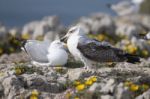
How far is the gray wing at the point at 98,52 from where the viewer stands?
15914 mm

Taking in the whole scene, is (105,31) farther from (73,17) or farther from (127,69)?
(73,17)

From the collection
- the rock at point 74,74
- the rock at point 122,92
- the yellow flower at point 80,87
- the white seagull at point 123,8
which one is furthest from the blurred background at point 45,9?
the rock at point 122,92

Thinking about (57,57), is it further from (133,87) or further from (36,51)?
(133,87)

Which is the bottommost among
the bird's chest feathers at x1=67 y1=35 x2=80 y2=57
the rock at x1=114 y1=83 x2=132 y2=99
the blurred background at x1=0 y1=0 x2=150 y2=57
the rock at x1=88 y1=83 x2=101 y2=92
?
the rock at x1=114 y1=83 x2=132 y2=99

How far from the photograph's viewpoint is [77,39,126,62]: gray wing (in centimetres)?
1591

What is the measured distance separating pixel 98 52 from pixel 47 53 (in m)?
1.86

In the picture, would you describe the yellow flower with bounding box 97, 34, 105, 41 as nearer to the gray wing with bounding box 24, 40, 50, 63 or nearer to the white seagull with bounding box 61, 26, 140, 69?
the gray wing with bounding box 24, 40, 50, 63

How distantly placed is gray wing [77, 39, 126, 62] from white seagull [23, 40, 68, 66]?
3.57 ft

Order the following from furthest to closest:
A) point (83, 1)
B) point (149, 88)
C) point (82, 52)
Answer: point (83, 1) < point (82, 52) < point (149, 88)

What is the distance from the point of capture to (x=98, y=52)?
15938 mm

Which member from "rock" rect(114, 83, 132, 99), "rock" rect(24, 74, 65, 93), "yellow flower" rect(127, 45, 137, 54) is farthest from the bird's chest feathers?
"yellow flower" rect(127, 45, 137, 54)

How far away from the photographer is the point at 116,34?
2811 cm

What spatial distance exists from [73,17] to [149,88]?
3544 centimetres

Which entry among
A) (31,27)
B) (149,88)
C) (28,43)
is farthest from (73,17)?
(149,88)
